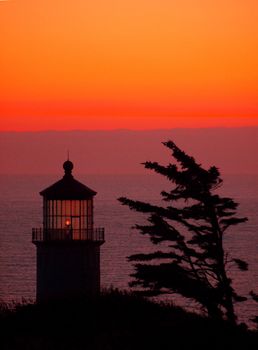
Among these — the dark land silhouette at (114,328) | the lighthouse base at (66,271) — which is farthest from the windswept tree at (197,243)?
the lighthouse base at (66,271)

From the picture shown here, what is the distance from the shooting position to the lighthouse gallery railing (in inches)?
1240

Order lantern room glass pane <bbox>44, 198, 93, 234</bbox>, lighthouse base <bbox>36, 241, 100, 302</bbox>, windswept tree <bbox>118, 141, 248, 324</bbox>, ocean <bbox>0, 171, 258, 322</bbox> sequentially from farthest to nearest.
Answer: ocean <bbox>0, 171, 258, 322</bbox>
lantern room glass pane <bbox>44, 198, 93, 234</bbox>
lighthouse base <bbox>36, 241, 100, 302</bbox>
windswept tree <bbox>118, 141, 248, 324</bbox>

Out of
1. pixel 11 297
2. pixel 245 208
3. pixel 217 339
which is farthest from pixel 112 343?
pixel 245 208

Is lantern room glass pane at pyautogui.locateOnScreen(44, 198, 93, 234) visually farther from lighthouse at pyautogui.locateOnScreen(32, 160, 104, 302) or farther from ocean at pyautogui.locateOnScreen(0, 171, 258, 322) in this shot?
ocean at pyautogui.locateOnScreen(0, 171, 258, 322)

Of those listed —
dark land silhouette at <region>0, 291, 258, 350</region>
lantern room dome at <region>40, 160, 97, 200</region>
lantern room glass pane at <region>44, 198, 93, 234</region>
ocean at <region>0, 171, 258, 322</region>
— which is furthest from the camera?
ocean at <region>0, 171, 258, 322</region>

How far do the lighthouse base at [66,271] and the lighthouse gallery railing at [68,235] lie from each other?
0.39 metres

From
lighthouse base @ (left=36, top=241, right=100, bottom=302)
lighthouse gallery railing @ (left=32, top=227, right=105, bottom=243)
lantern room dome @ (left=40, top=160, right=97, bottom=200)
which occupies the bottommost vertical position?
lighthouse base @ (left=36, top=241, right=100, bottom=302)

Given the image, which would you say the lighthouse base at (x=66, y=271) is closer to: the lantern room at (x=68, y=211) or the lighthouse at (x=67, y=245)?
the lighthouse at (x=67, y=245)

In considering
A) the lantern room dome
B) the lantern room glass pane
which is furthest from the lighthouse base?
the lantern room dome

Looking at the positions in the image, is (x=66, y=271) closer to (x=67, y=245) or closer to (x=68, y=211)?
(x=67, y=245)

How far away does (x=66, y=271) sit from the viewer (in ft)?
101

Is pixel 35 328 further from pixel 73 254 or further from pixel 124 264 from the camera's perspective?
pixel 124 264

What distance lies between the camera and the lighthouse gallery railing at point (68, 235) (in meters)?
31.5

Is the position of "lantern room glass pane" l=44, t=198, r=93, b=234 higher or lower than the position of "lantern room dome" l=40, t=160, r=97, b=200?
lower
